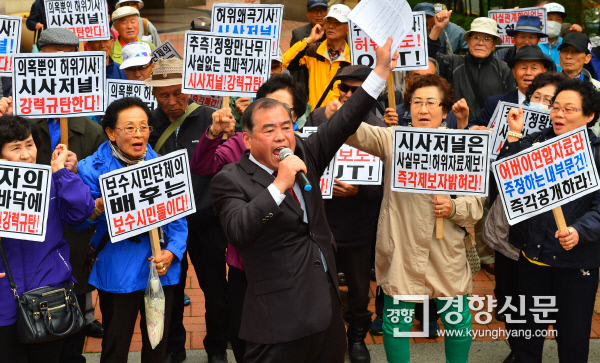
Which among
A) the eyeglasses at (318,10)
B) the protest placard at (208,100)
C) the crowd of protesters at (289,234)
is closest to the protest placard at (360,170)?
the crowd of protesters at (289,234)

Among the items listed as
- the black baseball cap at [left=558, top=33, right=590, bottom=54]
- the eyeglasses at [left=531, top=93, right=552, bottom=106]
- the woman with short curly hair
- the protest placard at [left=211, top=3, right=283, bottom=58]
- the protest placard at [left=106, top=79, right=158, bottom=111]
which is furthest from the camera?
the black baseball cap at [left=558, top=33, right=590, bottom=54]

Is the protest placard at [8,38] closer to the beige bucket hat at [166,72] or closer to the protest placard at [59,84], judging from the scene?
the protest placard at [59,84]

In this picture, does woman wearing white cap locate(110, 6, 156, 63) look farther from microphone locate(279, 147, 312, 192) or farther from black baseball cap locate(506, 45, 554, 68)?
microphone locate(279, 147, 312, 192)

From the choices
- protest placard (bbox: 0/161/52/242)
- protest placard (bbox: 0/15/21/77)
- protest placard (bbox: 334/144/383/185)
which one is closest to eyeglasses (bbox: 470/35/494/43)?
protest placard (bbox: 334/144/383/185)

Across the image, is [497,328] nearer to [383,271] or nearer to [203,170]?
[383,271]

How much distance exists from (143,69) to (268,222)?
4145 millimetres

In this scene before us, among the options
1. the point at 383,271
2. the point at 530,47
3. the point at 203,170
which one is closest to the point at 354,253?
the point at 383,271

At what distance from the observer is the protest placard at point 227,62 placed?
5633 millimetres

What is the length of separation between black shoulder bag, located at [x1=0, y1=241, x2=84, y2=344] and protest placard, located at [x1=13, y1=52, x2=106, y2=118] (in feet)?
5.12

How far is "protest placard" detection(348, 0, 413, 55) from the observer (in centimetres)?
414

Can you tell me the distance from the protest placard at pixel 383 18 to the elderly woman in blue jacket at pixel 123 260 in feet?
5.33

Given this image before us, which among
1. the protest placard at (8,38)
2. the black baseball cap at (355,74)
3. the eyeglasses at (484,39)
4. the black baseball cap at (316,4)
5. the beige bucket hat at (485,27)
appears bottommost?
the black baseball cap at (355,74)

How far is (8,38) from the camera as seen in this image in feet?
21.9

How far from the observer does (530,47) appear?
274 inches
